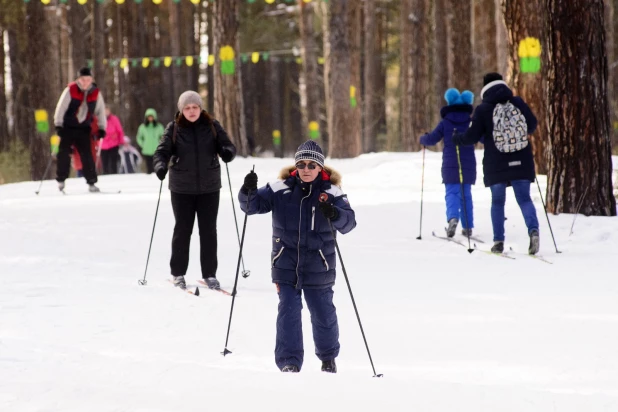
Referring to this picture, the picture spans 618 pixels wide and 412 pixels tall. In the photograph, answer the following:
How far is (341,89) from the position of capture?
21016 millimetres

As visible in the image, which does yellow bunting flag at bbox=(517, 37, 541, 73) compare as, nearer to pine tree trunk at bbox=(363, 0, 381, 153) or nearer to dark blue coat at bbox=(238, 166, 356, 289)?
dark blue coat at bbox=(238, 166, 356, 289)

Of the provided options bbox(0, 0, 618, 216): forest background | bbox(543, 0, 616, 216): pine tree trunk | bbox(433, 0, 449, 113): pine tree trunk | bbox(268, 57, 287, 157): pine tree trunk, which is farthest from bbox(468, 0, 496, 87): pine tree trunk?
bbox(268, 57, 287, 157): pine tree trunk

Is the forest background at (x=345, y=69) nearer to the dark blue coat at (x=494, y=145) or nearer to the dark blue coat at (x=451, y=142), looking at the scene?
the dark blue coat at (x=451, y=142)

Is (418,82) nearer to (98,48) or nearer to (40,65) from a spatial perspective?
(98,48)

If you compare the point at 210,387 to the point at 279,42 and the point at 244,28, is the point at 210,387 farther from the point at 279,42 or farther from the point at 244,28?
the point at 279,42

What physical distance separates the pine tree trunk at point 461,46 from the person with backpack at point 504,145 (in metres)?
12.8

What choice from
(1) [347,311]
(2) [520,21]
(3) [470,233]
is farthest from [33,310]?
(2) [520,21]

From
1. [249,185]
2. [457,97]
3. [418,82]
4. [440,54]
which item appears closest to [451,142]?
[457,97]

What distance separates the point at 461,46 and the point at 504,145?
43.7 feet

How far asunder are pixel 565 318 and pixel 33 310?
3.77 meters

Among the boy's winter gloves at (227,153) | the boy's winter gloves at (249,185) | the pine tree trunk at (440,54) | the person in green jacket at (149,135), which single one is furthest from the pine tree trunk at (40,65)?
the boy's winter gloves at (249,185)

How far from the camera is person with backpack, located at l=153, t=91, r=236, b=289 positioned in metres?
7.32

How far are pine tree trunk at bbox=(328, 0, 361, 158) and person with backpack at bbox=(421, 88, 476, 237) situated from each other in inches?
428

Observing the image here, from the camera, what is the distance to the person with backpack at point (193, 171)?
7.32 meters
